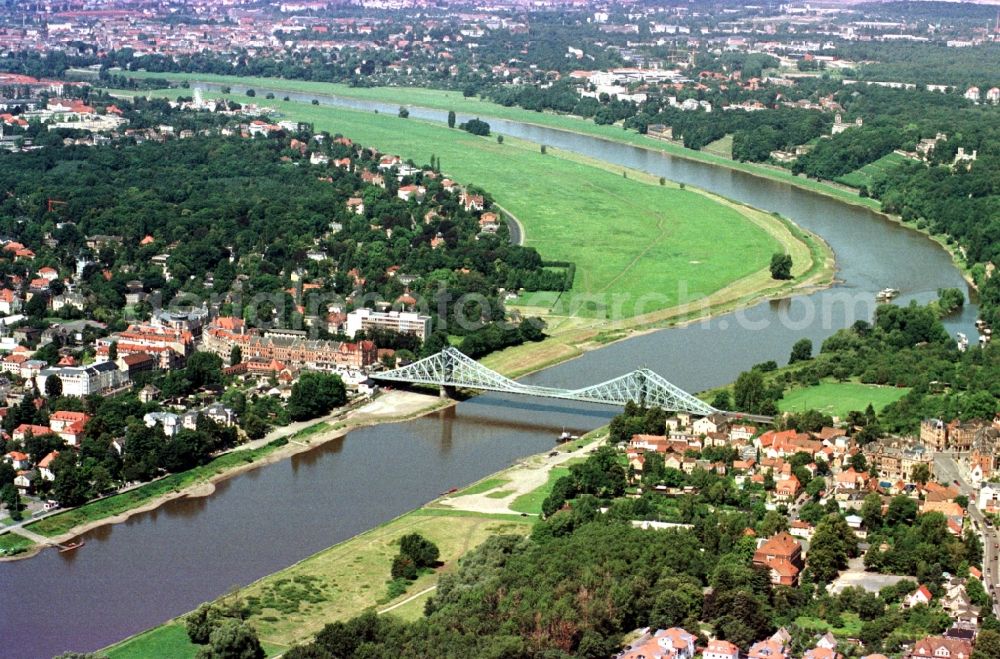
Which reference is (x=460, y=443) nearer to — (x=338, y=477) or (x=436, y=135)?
(x=338, y=477)

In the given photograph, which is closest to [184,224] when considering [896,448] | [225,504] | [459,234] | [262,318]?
[459,234]

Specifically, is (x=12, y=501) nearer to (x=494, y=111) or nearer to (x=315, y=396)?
(x=315, y=396)

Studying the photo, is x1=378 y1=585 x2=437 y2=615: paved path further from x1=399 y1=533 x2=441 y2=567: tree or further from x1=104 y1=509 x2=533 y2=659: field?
x1=399 y1=533 x2=441 y2=567: tree

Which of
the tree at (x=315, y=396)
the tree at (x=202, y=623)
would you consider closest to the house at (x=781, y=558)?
the tree at (x=202, y=623)

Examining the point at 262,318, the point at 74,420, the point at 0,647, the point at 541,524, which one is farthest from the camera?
the point at 262,318

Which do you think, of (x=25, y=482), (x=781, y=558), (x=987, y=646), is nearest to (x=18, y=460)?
(x=25, y=482)

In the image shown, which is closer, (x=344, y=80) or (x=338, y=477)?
(x=338, y=477)

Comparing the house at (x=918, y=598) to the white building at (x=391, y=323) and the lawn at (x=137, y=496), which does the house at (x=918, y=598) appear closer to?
the lawn at (x=137, y=496)
